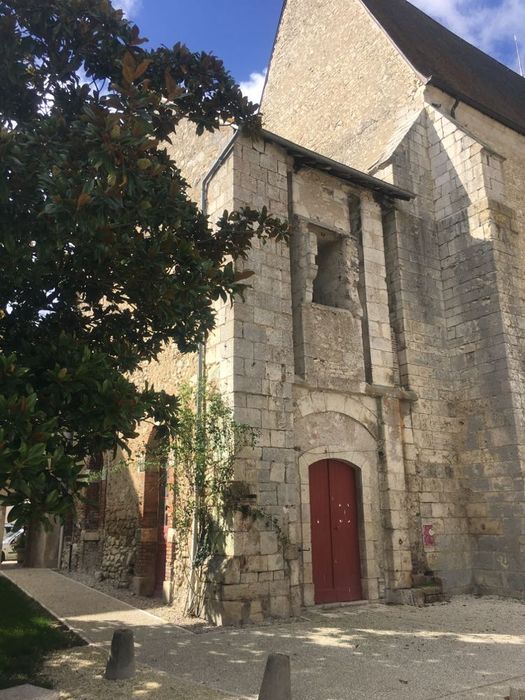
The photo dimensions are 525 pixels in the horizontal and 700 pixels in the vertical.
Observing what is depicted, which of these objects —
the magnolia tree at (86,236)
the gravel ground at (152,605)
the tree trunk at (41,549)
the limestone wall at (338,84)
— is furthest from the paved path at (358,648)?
the limestone wall at (338,84)

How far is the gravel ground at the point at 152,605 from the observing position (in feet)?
21.6

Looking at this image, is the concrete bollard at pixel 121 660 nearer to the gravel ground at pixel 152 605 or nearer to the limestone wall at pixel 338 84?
the gravel ground at pixel 152 605

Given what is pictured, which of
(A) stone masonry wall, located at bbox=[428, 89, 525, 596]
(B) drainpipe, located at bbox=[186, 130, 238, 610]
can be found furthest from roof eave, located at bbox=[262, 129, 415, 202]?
(A) stone masonry wall, located at bbox=[428, 89, 525, 596]

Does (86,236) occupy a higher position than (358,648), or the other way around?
(86,236)

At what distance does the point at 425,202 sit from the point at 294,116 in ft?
18.6

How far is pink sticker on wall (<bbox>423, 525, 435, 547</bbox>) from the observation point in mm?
8523

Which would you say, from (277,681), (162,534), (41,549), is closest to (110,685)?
(277,681)

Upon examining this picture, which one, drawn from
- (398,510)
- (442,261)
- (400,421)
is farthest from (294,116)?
(398,510)

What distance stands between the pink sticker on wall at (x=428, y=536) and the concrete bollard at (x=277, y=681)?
17.5 ft

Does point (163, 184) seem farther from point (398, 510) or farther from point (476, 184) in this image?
point (476, 184)

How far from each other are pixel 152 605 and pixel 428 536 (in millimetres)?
4083

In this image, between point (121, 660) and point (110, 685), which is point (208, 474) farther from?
point (110, 685)

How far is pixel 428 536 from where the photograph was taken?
337 inches

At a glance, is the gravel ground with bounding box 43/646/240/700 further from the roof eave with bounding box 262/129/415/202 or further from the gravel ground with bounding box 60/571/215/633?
the roof eave with bounding box 262/129/415/202
